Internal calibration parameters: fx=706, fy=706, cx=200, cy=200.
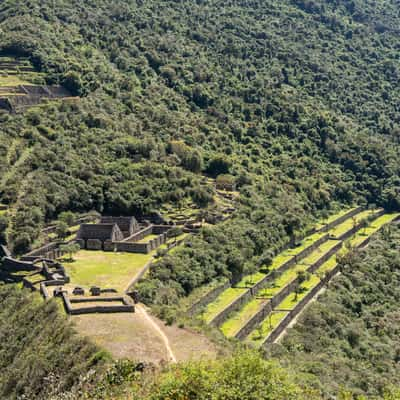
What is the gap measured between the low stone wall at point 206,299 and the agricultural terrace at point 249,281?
0.25 meters

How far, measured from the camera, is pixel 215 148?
78312mm

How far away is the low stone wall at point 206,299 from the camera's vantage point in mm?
42969

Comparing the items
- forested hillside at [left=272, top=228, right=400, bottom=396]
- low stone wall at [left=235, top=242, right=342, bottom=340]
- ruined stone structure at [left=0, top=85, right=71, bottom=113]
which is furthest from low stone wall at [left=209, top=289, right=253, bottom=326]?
ruined stone structure at [left=0, top=85, right=71, bottom=113]

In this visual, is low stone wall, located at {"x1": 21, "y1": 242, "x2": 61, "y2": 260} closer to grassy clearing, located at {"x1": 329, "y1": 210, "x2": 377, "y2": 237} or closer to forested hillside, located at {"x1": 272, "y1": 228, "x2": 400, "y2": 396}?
forested hillside, located at {"x1": 272, "y1": 228, "x2": 400, "y2": 396}

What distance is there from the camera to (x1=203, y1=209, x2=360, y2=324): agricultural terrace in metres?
44.9

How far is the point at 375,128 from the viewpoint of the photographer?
347ft

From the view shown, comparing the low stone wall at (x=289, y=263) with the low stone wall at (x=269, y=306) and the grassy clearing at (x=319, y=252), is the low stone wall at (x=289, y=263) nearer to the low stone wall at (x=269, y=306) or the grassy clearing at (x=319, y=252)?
the grassy clearing at (x=319, y=252)

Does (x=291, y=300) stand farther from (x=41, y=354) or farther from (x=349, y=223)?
(x=349, y=223)

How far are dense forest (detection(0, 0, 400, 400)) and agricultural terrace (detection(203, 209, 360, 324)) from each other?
3.22ft

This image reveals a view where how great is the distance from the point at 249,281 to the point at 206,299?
751 cm

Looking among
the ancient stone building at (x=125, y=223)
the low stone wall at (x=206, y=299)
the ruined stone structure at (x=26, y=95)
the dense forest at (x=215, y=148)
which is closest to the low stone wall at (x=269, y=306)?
the dense forest at (x=215, y=148)

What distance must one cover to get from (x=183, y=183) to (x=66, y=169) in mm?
11142

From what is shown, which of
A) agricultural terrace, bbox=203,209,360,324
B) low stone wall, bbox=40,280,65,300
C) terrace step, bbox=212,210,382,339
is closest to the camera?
low stone wall, bbox=40,280,65,300

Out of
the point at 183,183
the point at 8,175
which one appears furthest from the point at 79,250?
the point at 183,183
